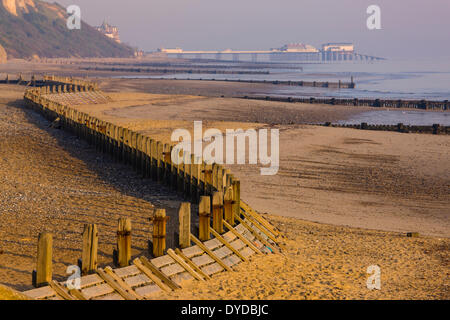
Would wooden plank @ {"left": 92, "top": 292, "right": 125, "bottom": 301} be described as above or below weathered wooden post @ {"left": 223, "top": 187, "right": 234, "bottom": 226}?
below

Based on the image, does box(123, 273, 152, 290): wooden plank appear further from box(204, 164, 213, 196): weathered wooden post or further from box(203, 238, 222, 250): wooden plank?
box(204, 164, 213, 196): weathered wooden post

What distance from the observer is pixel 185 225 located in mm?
10477

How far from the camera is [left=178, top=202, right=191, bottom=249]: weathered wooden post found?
408 inches

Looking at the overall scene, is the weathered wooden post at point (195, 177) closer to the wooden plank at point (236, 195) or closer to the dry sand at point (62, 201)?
the dry sand at point (62, 201)

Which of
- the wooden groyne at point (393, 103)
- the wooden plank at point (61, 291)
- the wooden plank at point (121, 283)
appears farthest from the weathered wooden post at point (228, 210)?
the wooden groyne at point (393, 103)

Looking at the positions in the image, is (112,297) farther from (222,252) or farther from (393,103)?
(393,103)

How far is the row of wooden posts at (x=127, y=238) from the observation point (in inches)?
338

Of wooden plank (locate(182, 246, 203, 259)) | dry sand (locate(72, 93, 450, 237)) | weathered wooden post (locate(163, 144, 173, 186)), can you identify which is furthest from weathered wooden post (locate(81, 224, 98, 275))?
weathered wooden post (locate(163, 144, 173, 186))

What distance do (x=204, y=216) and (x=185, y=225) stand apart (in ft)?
1.93

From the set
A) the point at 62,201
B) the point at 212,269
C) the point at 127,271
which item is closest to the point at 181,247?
the point at 212,269

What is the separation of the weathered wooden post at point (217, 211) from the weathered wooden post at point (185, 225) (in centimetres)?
103
